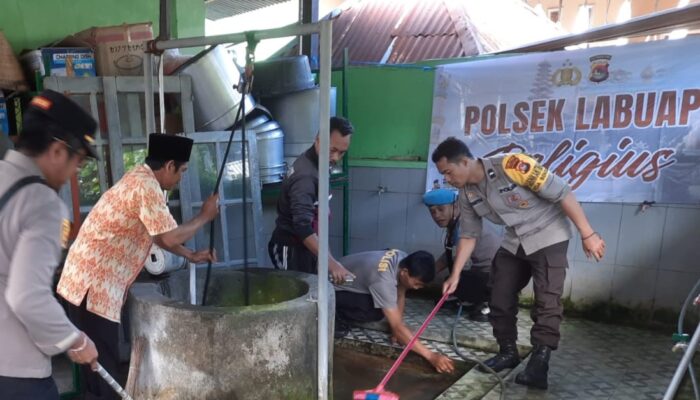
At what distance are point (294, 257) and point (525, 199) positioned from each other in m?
1.71

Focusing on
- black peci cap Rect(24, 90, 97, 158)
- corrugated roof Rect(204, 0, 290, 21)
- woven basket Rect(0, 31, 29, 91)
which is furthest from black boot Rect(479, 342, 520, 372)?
corrugated roof Rect(204, 0, 290, 21)

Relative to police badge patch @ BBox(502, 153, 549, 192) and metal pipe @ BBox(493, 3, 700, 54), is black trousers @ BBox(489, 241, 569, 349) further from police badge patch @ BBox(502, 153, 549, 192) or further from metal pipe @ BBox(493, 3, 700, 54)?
metal pipe @ BBox(493, 3, 700, 54)

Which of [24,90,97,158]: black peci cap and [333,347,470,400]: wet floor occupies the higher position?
[24,90,97,158]: black peci cap

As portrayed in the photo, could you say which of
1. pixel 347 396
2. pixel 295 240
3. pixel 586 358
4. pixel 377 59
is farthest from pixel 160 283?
pixel 377 59

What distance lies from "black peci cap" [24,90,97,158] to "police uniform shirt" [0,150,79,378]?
0.44 ft

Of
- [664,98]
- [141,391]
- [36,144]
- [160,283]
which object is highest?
[664,98]

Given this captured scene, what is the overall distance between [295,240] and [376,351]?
111 centimetres

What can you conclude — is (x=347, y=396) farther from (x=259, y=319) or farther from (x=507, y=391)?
(x=259, y=319)

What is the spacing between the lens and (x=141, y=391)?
2752 millimetres

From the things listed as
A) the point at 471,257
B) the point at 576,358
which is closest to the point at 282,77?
the point at 471,257

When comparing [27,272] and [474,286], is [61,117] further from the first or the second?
[474,286]

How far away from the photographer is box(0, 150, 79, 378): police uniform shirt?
1.63m

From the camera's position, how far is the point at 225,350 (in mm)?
2553

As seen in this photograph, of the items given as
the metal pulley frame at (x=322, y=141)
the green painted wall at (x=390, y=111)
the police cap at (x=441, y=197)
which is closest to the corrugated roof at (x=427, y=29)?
the green painted wall at (x=390, y=111)
